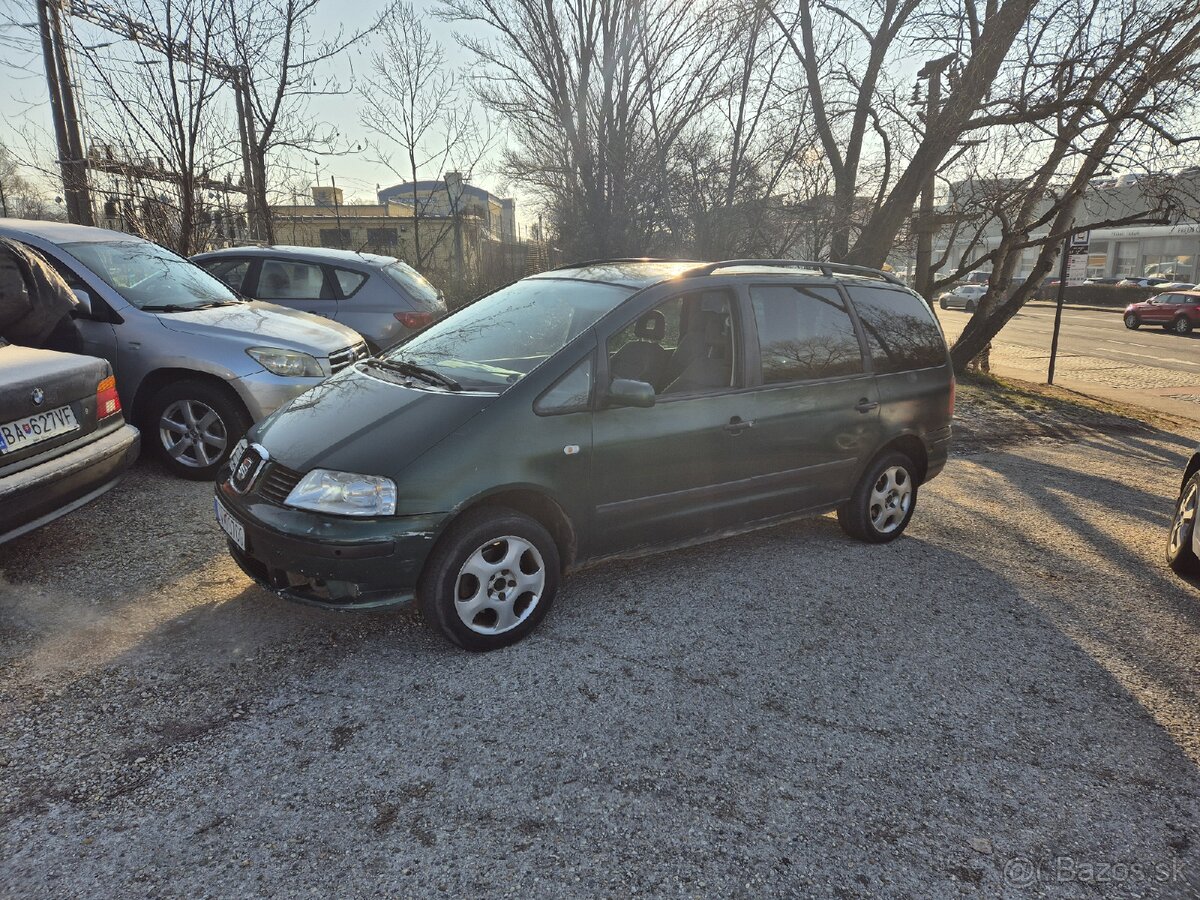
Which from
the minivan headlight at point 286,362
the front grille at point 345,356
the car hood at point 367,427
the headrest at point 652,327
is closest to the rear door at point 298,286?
the front grille at point 345,356

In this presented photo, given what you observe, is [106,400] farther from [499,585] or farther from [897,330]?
[897,330]

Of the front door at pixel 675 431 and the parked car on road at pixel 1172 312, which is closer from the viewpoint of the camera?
the front door at pixel 675 431

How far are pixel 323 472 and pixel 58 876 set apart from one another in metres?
1.51

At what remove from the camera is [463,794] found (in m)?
2.43

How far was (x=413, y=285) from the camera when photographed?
8078 mm

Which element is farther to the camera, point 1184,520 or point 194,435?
point 194,435

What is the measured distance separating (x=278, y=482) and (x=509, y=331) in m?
1.41

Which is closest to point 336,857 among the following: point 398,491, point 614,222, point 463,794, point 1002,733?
point 463,794

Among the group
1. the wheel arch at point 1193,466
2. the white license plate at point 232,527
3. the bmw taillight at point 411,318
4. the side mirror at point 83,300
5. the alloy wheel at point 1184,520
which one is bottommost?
the alloy wheel at point 1184,520

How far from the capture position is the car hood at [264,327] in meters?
5.35

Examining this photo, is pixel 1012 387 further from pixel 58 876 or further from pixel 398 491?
pixel 58 876

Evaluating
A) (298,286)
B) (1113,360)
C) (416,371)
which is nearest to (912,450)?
(416,371)

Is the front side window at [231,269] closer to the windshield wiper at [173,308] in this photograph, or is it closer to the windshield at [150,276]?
the windshield at [150,276]

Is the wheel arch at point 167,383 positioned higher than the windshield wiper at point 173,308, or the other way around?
the windshield wiper at point 173,308
